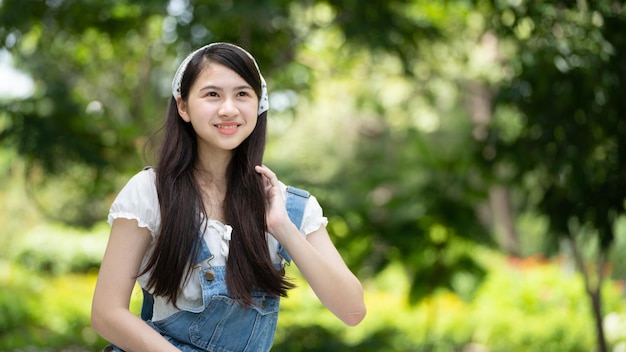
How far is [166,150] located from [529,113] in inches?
113

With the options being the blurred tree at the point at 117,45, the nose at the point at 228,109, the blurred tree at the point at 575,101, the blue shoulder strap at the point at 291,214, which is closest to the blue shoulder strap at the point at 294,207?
the blue shoulder strap at the point at 291,214

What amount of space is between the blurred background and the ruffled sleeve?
0.80 feet

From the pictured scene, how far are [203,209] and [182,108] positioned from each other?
0.23 meters

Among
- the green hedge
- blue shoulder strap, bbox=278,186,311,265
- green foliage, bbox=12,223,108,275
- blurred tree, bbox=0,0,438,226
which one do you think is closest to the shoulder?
blue shoulder strap, bbox=278,186,311,265

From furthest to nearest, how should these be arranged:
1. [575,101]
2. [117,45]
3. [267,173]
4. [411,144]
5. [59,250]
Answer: [59,250], [411,144], [117,45], [575,101], [267,173]

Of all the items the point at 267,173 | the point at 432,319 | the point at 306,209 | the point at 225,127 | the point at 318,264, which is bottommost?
the point at 432,319

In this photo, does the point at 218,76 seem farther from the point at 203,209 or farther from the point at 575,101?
the point at 575,101

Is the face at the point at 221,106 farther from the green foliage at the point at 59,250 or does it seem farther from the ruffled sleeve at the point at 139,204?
the green foliage at the point at 59,250

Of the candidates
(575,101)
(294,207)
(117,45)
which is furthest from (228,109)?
(117,45)

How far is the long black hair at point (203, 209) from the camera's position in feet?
5.69

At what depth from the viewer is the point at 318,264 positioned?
1758 mm

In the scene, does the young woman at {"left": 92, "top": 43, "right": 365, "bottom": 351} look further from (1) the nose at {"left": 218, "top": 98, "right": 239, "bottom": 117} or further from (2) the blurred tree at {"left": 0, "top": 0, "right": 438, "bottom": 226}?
(2) the blurred tree at {"left": 0, "top": 0, "right": 438, "bottom": 226}

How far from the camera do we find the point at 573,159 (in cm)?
402

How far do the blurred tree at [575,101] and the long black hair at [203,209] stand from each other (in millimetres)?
2318
